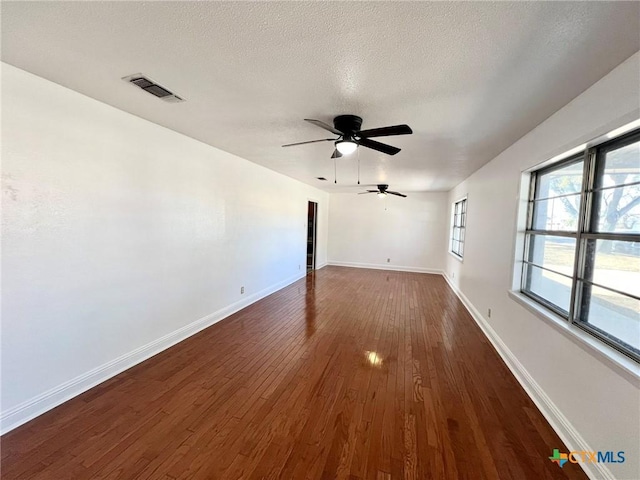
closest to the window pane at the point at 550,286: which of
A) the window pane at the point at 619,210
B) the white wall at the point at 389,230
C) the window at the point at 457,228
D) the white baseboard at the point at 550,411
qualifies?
the window pane at the point at 619,210

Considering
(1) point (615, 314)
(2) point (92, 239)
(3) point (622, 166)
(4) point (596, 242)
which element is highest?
(3) point (622, 166)

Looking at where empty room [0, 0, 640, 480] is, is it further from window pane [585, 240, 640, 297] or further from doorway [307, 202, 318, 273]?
doorway [307, 202, 318, 273]

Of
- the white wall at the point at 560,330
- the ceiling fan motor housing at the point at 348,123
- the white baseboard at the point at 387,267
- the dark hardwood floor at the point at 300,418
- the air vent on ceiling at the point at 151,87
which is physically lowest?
the dark hardwood floor at the point at 300,418

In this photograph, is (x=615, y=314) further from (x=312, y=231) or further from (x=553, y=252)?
(x=312, y=231)

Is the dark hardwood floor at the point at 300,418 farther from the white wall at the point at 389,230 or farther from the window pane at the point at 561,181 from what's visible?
the white wall at the point at 389,230

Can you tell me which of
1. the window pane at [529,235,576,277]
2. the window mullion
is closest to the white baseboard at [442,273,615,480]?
the window mullion

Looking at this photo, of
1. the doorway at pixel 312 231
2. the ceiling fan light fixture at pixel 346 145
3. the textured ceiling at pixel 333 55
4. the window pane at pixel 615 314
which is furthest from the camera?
the doorway at pixel 312 231

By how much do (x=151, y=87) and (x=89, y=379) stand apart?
8.19 ft

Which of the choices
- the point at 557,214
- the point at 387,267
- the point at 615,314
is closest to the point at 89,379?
the point at 615,314

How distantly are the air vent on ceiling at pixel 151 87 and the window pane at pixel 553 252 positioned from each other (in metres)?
3.40

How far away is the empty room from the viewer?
1.46 metres

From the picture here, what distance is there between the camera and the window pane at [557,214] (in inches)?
86.7

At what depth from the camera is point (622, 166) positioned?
1733 millimetres

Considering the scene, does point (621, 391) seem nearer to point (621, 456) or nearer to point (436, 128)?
point (621, 456)
